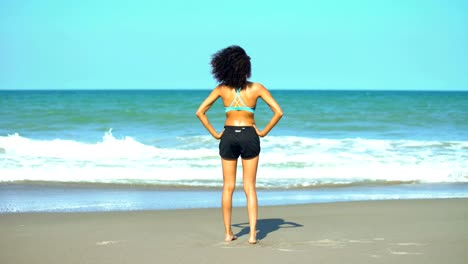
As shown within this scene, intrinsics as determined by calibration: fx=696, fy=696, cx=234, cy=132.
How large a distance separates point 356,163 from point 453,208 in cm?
615

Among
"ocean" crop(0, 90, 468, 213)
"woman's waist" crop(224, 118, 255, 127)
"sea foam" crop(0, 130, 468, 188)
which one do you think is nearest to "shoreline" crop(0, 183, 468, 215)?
"ocean" crop(0, 90, 468, 213)

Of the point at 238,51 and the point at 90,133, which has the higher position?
the point at 90,133

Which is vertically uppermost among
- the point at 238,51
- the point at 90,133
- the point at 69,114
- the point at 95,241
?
the point at 69,114

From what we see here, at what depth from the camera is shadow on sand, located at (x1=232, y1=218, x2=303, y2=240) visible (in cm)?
718

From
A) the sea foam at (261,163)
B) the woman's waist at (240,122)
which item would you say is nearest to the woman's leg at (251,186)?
the woman's waist at (240,122)

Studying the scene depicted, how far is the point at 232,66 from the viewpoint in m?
6.27

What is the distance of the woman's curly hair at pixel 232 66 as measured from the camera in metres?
6.27

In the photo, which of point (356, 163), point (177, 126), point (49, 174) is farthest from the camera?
point (177, 126)

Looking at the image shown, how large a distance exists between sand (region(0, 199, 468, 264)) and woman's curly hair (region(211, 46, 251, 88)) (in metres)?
1.52

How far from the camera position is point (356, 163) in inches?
592

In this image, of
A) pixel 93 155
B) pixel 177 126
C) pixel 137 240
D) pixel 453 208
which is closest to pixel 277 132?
pixel 177 126

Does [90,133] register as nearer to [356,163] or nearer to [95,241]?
[356,163]

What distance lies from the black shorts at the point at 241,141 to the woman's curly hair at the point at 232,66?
1.34 feet

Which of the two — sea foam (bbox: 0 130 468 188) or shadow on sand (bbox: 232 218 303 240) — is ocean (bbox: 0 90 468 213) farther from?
shadow on sand (bbox: 232 218 303 240)
